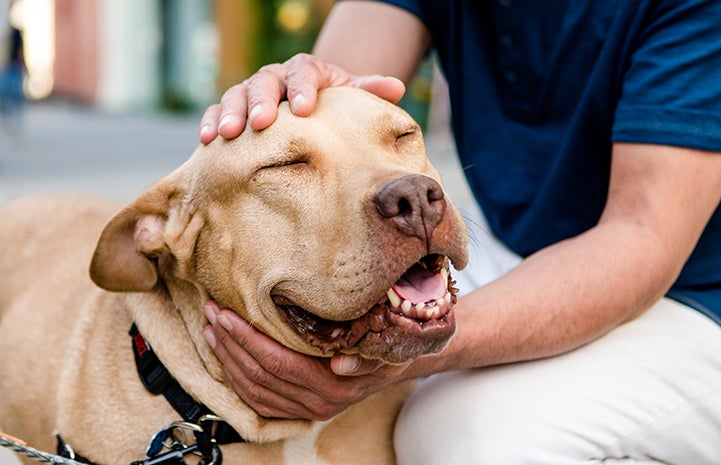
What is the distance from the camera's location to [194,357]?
7.73 feet

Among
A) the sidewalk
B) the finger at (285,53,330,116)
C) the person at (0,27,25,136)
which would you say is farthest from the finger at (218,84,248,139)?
the person at (0,27,25,136)

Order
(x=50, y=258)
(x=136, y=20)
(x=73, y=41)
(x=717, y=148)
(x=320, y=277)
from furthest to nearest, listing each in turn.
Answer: (x=73, y=41) → (x=136, y=20) → (x=50, y=258) → (x=717, y=148) → (x=320, y=277)

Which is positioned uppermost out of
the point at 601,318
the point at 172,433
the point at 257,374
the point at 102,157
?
the point at 601,318

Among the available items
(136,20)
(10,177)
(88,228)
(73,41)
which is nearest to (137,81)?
(136,20)

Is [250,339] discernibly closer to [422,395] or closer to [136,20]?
[422,395]

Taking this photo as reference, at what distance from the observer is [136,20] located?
2469cm

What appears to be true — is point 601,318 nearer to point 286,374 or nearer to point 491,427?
point 491,427

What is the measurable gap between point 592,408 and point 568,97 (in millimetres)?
1007

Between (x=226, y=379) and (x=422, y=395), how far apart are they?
0.57 m

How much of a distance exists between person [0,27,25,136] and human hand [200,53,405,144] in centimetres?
1062

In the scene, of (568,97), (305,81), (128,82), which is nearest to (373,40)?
(568,97)

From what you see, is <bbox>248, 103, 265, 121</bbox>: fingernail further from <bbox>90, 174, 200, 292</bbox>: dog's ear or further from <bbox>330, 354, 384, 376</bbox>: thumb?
<bbox>330, 354, 384, 376</bbox>: thumb

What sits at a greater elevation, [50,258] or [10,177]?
[50,258]

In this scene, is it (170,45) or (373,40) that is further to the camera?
(170,45)
